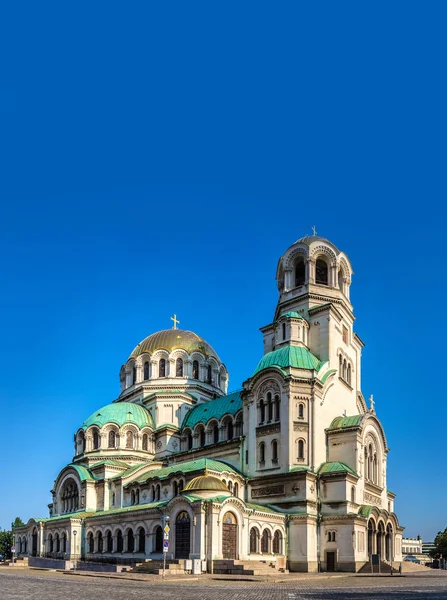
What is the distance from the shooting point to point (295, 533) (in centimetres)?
4472

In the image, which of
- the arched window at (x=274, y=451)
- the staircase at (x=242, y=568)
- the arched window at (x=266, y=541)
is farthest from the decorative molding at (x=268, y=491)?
the staircase at (x=242, y=568)

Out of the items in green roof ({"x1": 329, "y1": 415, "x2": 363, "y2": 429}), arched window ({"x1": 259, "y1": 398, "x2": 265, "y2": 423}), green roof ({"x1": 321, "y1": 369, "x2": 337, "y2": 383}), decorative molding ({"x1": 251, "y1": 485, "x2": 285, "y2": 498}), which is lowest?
decorative molding ({"x1": 251, "y1": 485, "x2": 285, "y2": 498})

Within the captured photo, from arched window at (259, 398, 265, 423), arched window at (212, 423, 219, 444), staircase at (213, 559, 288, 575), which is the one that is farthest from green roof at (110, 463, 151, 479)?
Result: staircase at (213, 559, 288, 575)

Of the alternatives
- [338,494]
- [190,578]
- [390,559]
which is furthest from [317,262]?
[190,578]

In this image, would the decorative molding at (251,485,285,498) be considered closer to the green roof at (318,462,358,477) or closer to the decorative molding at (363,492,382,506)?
the green roof at (318,462,358,477)

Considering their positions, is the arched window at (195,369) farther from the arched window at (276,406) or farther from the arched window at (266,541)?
the arched window at (266,541)

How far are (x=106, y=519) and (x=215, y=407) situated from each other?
12571 mm

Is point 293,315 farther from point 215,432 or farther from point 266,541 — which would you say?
point 266,541

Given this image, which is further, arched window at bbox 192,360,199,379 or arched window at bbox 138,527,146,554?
arched window at bbox 192,360,199,379

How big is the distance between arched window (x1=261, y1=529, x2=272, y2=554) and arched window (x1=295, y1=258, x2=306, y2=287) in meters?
20.6

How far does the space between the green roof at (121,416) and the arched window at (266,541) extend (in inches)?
809

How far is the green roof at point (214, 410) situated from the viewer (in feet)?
181

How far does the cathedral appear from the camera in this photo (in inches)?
1730

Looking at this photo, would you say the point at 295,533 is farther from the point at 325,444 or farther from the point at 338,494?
the point at 325,444
